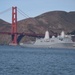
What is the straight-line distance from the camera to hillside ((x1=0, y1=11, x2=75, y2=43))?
496ft

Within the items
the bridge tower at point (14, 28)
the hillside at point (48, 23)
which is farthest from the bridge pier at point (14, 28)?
the hillside at point (48, 23)

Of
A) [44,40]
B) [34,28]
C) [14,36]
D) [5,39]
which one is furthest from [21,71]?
[34,28]

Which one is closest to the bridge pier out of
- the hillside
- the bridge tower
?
the bridge tower

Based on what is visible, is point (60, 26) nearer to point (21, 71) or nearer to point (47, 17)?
point (47, 17)

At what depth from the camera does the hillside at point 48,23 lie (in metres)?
151

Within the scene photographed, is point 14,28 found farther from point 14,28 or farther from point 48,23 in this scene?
point 48,23

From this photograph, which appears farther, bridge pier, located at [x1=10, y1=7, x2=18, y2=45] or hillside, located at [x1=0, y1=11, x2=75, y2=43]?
hillside, located at [x1=0, y1=11, x2=75, y2=43]

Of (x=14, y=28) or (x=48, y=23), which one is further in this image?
(x=48, y=23)

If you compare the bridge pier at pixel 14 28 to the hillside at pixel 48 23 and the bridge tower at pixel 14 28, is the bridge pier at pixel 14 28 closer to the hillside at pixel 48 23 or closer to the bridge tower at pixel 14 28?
the bridge tower at pixel 14 28

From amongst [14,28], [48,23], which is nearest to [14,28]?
[14,28]

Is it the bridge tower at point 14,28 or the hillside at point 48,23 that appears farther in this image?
the hillside at point 48,23

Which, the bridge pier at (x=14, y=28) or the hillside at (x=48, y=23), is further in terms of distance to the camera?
the hillside at (x=48, y=23)

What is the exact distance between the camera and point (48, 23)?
552 feet

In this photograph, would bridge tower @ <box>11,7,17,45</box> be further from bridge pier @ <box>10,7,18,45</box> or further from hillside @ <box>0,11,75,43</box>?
hillside @ <box>0,11,75,43</box>
